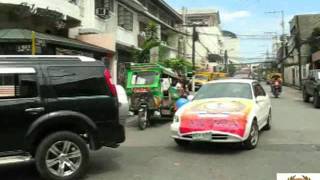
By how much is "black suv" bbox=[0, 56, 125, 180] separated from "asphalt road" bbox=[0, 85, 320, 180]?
0.53 metres

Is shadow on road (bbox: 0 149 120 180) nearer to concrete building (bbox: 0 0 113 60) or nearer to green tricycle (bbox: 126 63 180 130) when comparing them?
green tricycle (bbox: 126 63 180 130)

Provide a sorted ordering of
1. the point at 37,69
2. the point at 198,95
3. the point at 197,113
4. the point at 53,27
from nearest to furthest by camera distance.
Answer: the point at 37,69, the point at 197,113, the point at 198,95, the point at 53,27

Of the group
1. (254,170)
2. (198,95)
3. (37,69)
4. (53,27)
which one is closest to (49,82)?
(37,69)

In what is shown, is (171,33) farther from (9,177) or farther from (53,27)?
(9,177)

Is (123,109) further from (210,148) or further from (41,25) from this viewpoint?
(41,25)

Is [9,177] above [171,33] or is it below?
below

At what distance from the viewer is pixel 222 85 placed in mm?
13414

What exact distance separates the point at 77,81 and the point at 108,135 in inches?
40.1

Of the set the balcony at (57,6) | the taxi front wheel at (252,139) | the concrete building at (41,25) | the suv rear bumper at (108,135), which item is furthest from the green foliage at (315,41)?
the suv rear bumper at (108,135)

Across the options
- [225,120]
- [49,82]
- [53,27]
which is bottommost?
[225,120]

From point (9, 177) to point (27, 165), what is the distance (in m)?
0.99

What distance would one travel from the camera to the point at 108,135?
348 inches

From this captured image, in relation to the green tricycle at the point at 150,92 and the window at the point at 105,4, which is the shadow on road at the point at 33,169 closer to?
the green tricycle at the point at 150,92

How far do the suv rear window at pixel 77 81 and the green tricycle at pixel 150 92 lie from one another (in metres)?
7.69
